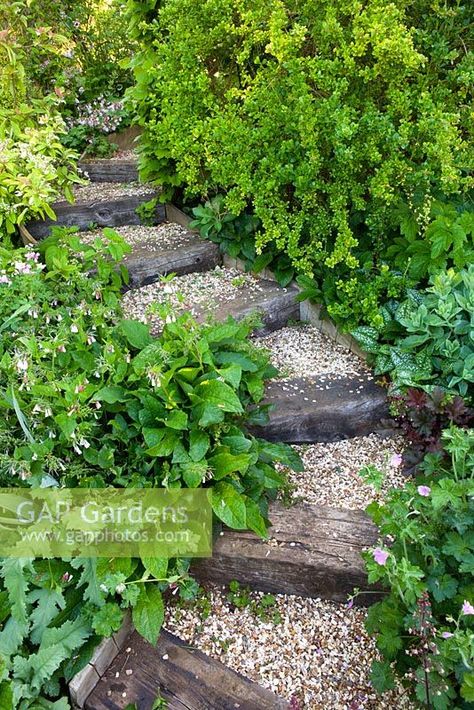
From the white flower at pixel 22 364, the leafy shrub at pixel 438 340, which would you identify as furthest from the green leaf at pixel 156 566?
the leafy shrub at pixel 438 340

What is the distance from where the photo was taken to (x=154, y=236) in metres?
3.48

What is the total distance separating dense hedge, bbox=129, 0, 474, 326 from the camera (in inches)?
90.7

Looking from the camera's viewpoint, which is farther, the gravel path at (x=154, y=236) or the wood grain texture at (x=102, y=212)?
the wood grain texture at (x=102, y=212)

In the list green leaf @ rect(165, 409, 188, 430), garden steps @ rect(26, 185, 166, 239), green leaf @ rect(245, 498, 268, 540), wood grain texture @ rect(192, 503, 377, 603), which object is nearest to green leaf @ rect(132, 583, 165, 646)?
wood grain texture @ rect(192, 503, 377, 603)

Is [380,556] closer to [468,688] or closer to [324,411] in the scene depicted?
[468,688]

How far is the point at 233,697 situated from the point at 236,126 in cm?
238

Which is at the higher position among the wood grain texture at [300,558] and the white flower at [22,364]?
the white flower at [22,364]

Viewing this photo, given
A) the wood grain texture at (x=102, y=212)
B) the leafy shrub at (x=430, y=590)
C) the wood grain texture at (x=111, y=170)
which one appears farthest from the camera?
the wood grain texture at (x=111, y=170)

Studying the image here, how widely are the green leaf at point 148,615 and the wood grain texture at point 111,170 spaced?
3.18 m

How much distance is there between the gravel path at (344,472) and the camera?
7.09 ft

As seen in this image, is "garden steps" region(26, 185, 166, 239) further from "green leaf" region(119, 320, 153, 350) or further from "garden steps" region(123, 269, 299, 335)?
"green leaf" region(119, 320, 153, 350)

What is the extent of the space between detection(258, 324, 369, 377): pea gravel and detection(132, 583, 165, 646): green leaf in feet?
4.03

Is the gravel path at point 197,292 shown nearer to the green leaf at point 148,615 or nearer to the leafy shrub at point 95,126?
the green leaf at point 148,615

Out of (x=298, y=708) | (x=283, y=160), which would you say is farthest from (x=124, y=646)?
(x=283, y=160)
